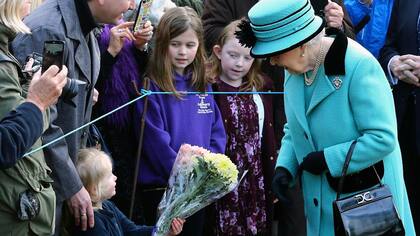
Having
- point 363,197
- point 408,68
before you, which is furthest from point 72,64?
point 408,68

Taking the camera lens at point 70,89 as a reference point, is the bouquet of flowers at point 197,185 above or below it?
below

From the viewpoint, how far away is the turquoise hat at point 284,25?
3.95 meters

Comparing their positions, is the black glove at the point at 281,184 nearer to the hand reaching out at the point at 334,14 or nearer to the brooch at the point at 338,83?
the brooch at the point at 338,83

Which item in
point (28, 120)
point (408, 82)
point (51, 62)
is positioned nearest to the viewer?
point (28, 120)

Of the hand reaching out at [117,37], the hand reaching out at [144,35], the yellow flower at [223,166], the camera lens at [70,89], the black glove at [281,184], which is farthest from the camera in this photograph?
the hand reaching out at [144,35]

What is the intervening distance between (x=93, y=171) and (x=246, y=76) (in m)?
1.68

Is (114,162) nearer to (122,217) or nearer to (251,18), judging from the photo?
(122,217)

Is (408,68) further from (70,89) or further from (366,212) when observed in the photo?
(70,89)

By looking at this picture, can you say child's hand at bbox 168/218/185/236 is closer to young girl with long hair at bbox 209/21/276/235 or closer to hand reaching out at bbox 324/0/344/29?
young girl with long hair at bbox 209/21/276/235

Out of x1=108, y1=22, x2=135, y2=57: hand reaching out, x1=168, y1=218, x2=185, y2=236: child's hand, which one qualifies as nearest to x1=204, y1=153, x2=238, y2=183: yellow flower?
x1=168, y1=218, x2=185, y2=236: child's hand

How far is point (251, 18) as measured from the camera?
13.2ft

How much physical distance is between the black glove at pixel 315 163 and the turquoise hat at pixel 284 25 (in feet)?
1.73

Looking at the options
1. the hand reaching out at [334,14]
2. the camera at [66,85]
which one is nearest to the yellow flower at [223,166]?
the camera at [66,85]

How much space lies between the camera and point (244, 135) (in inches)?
221
